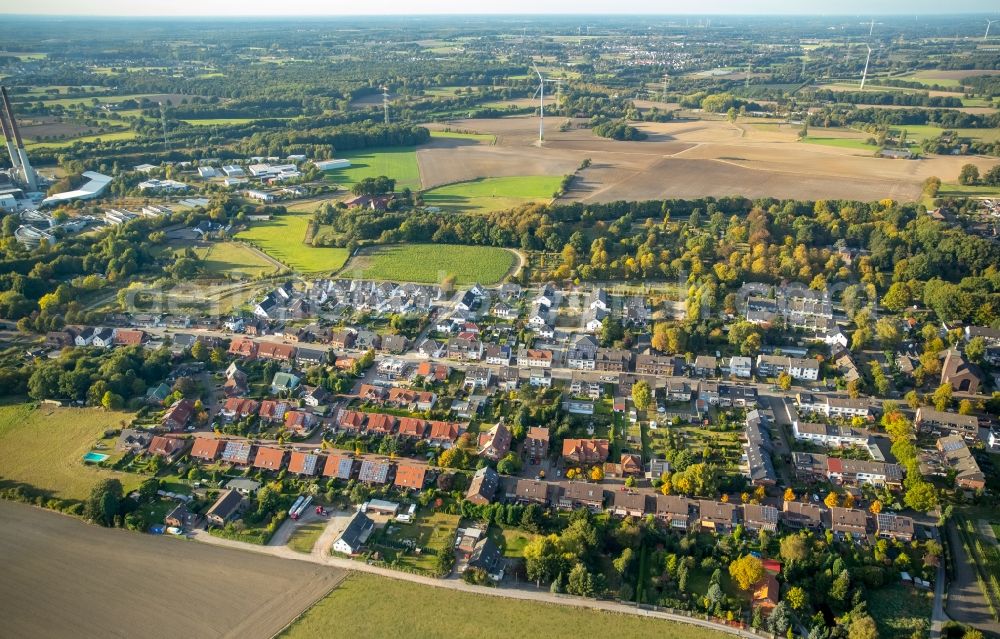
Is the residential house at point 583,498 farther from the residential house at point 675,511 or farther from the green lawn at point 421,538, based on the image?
the green lawn at point 421,538

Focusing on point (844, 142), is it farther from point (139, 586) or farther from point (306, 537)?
point (139, 586)

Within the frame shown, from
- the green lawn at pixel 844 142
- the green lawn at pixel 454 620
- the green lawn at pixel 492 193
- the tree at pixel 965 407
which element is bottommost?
the green lawn at pixel 454 620

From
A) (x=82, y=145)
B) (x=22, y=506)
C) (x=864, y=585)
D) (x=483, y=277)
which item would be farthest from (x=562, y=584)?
Result: (x=82, y=145)

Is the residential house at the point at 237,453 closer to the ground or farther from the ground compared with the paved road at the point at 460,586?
farther from the ground

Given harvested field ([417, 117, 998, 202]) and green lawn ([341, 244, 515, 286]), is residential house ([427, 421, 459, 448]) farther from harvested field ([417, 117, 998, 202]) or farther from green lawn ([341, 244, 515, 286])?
harvested field ([417, 117, 998, 202])

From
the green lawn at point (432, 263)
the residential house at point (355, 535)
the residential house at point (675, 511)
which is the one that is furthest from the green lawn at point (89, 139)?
the residential house at point (675, 511)

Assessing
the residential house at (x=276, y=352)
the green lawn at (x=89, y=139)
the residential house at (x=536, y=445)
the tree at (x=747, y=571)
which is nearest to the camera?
the tree at (x=747, y=571)

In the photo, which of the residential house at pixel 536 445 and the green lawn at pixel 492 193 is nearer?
the residential house at pixel 536 445
